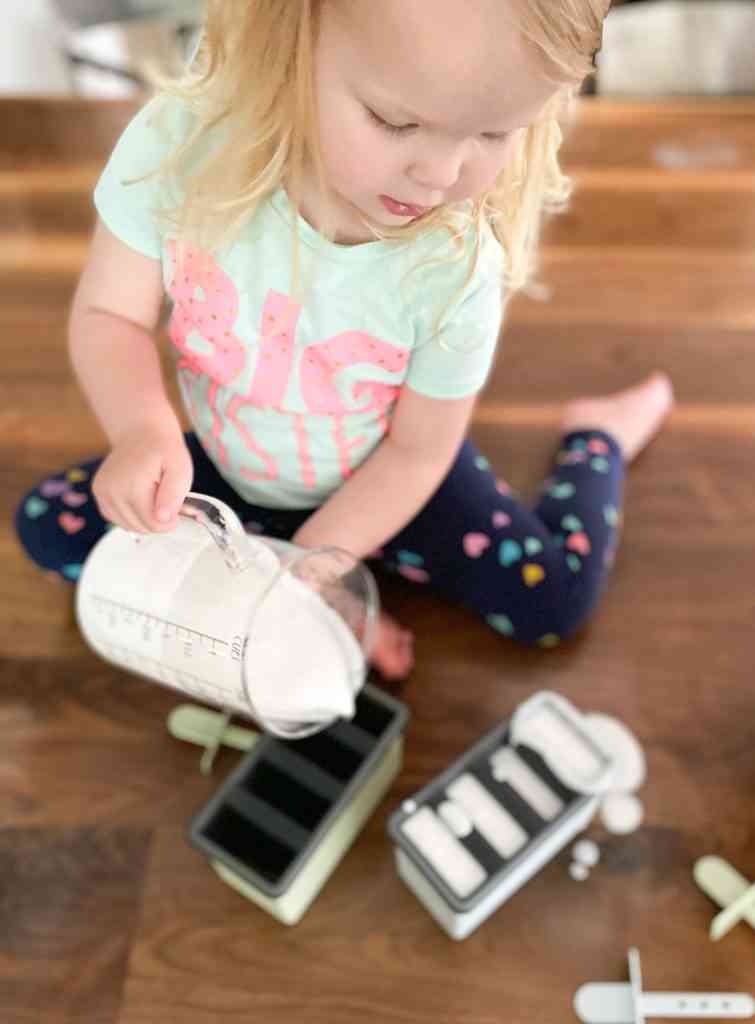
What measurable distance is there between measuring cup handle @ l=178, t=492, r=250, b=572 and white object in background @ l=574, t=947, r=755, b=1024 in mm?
377

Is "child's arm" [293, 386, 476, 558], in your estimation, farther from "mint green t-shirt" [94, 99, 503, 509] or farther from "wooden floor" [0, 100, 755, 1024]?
"wooden floor" [0, 100, 755, 1024]

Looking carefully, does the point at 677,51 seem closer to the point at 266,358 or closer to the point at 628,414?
the point at 628,414

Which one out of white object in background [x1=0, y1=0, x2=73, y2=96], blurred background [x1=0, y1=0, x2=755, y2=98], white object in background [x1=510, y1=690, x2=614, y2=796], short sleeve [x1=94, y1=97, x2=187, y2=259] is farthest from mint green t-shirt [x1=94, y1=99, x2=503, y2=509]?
white object in background [x1=0, y1=0, x2=73, y2=96]

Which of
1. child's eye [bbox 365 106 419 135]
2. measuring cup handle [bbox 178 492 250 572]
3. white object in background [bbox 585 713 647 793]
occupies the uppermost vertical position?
child's eye [bbox 365 106 419 135]

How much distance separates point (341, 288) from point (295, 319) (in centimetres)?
4

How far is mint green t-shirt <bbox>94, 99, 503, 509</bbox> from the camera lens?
0.54m

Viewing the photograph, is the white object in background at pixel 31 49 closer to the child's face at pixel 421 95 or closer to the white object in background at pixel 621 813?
the child's face at pixel 421 95

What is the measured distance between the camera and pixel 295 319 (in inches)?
22.2

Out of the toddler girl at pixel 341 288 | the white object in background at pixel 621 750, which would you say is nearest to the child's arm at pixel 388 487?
the toddler girl at pixel 341 288

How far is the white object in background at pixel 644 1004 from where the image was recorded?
596 millimetres

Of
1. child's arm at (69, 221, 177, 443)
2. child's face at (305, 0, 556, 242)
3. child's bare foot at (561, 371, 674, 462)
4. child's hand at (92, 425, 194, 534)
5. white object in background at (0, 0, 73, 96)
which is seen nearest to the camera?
child's face at (305, 0, 556, 242)

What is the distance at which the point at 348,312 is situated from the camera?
560 mm

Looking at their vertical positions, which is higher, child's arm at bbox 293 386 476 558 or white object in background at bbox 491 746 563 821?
child's arm at bbox 293 386 476 558

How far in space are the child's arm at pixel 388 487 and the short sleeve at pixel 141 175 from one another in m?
0.19
